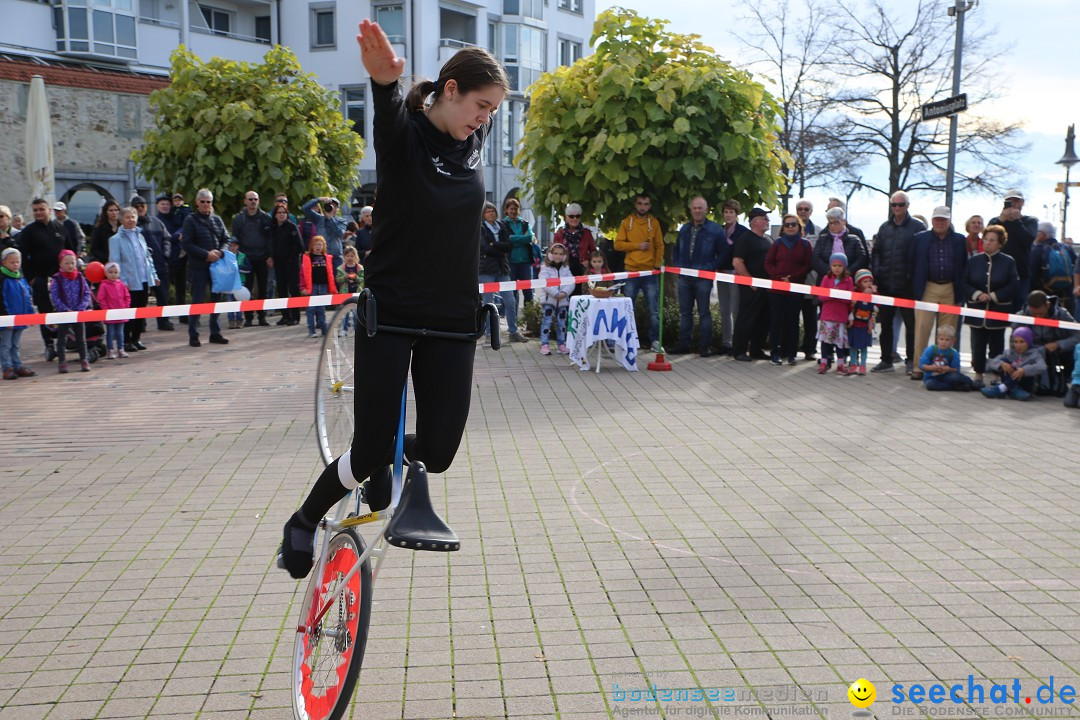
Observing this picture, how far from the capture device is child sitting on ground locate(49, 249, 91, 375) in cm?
1313

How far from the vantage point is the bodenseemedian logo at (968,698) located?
153 inches

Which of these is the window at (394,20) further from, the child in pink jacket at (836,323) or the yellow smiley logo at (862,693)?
the yellow smiley logo at (862,693)

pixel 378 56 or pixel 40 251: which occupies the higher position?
pixel 378 56

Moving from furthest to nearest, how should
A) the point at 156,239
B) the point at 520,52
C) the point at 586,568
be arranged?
the point at 520,52 → the point at 156,239 → the point at 586,568

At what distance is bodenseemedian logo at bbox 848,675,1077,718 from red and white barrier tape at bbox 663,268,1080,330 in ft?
28.6

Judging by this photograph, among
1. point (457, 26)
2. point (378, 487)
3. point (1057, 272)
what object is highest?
point (457, 26)

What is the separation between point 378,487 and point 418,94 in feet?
4.63

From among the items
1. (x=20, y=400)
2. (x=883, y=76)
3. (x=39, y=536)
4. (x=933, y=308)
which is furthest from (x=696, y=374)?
(x=883, y=76)

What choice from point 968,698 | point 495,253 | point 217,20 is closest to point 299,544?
point 968,698

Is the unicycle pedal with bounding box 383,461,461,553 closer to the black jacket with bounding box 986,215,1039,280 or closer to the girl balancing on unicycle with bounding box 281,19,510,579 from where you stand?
the girl balancing on unicycle with bounding box 281,19,510,579

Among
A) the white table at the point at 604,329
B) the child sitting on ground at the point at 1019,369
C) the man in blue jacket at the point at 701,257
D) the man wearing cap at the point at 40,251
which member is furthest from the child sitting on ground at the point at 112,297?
the child sitting on ground at the point at 1019,369

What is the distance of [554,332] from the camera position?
1636 cm

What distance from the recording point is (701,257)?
15.2 m

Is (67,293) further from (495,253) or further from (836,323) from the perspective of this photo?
(836,323)
